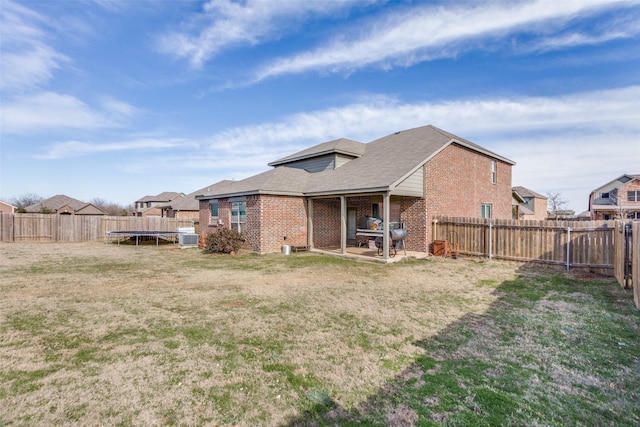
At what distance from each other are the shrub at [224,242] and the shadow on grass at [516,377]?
11.3 m

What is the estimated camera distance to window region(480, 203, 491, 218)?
17.8 meters

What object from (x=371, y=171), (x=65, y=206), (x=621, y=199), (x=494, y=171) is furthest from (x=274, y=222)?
(x=65, y=206)

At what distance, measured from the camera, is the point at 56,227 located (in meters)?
21.6

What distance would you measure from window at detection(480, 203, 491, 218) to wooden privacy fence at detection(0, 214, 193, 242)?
81.2 ft

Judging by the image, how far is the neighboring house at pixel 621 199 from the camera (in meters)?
37.6

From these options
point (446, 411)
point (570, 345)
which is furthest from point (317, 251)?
point (446, 411)

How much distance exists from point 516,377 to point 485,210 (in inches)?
661

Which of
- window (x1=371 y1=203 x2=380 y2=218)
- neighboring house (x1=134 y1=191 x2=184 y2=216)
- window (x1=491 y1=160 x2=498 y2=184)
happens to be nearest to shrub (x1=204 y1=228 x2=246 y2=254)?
window (x1=371 y1=203 x2=380 y2=218)

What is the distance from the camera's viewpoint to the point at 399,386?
323cm

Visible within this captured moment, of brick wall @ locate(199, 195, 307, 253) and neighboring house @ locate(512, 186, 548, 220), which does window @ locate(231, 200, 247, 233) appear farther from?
neighboring house @ locate(512, 186, 548, 220)

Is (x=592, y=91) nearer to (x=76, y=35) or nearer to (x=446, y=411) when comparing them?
(x=446, y=411)

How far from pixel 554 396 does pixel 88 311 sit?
746 centimetres

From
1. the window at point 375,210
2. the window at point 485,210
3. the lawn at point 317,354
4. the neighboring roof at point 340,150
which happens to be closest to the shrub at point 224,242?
the lawn at point 317,354

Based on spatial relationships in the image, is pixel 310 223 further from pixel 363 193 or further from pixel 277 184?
pixel 363 193
